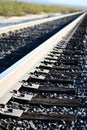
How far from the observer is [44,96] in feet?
16.5

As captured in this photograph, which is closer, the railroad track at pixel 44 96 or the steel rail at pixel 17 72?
the railroad track at pixel 44 96

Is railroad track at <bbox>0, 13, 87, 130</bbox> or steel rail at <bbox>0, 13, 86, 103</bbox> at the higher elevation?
steel rail at <bbox>0, 13, 86, 103</bbox>

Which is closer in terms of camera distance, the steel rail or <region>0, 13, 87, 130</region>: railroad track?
<region>0, 13, 87, 130</region>: railroad track

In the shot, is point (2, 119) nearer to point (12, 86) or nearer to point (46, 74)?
point (12, 86)

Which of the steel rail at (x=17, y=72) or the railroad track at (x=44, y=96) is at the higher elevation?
the steel rail at (x=17, y=72)

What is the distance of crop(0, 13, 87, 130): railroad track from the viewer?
3.99m

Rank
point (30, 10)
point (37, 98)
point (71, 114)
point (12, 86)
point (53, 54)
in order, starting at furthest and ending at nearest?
point (30, 10), point (53, 54), point (12, 86), point (37, 98), point (71, 114)

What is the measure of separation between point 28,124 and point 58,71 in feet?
9.90

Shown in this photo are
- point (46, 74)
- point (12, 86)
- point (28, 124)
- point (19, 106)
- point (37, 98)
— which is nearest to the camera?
point (28, 124)

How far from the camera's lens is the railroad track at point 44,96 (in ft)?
13.1

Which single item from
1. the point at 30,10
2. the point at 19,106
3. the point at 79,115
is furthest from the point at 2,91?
the point at 30,10

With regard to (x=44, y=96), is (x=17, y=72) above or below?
above

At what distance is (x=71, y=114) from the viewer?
4219mm

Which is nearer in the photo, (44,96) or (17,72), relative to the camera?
(44,96)
